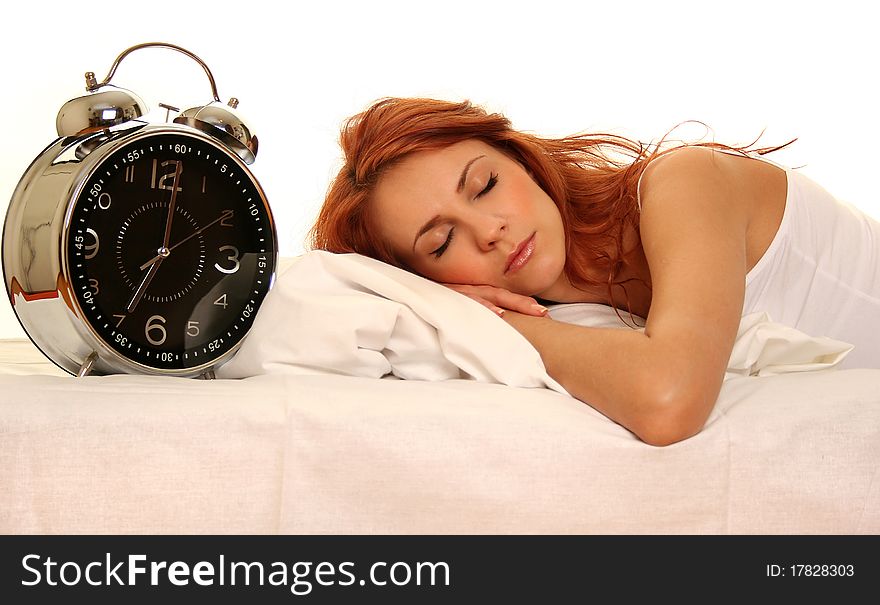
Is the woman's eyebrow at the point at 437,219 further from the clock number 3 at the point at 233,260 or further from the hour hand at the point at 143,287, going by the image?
the hour hand at the point at 143,287

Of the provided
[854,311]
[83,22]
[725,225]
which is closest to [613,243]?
[725,225]

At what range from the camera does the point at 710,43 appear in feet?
10.9

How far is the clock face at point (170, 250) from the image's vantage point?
130cm

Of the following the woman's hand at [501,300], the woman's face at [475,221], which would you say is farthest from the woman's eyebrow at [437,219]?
the woman's hand at [501,300]

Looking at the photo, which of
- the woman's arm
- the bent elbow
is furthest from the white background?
the bent elbow

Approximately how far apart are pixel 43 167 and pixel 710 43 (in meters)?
2.69

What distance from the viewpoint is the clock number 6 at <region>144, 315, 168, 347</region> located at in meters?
1.36

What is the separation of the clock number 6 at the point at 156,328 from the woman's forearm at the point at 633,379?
0.58 meters

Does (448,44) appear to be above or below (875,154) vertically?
above

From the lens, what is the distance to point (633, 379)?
1.20m

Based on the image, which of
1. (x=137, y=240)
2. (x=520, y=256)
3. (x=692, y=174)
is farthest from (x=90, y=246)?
(x=692, y=174)

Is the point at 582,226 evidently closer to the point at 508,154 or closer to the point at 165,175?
the point at 508,154
